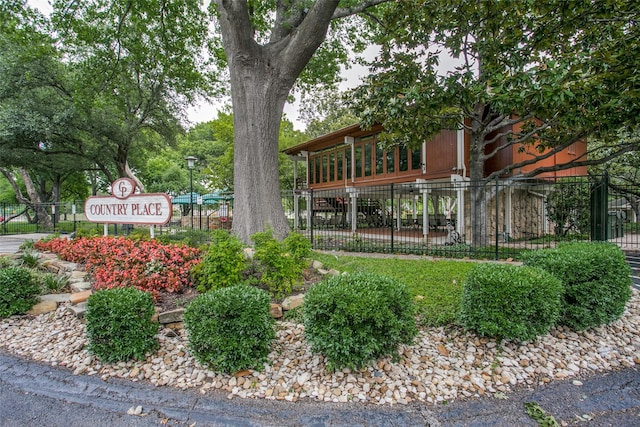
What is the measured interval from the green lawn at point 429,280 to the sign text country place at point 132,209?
2.97 metres

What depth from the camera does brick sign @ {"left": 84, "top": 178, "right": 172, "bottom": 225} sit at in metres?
5.01

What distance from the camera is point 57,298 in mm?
4086

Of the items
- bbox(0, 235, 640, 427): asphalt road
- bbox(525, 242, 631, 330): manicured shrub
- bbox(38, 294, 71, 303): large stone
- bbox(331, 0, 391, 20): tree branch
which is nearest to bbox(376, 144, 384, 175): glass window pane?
bbox(331, 0, 391, 20): tree branch

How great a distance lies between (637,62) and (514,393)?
6.33 meters

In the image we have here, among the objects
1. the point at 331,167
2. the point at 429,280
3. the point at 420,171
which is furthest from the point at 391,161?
the point at 429,280

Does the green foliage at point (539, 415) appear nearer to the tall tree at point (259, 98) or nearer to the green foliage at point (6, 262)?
the tall tree at point (259, 98)

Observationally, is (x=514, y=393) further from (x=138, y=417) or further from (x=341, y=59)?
(x=341, y=59)

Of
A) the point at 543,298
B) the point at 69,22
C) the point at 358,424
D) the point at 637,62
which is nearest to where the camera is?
the point at 358,424

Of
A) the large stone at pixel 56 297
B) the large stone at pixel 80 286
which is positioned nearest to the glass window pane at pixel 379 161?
the large stone at pixel 80 286

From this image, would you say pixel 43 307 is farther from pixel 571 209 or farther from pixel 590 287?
pixel 571 209

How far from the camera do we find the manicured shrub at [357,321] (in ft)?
7.48

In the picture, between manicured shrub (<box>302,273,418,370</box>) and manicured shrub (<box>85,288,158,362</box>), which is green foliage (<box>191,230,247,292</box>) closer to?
manicured shrub (<box>85,288,158,362</box>)

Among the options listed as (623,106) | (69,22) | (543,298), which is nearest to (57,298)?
(543,298)

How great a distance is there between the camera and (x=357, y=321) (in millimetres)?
2262
